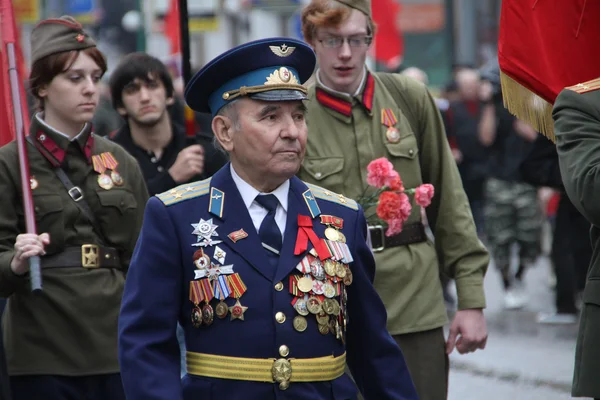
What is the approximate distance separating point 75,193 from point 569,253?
6873mm

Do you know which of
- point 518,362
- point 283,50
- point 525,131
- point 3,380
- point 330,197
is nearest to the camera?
point 283,50

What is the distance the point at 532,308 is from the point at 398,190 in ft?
24.8

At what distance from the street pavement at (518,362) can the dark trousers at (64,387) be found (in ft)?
12.8

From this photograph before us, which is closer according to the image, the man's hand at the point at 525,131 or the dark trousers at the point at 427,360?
the dark trousers at the point at 427,360

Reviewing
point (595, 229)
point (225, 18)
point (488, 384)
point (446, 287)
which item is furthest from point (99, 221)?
point (225, 18)

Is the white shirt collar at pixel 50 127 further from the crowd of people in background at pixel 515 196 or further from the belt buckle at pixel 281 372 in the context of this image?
the crowd of people in background at pixel 515 196

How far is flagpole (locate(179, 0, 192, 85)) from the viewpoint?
242 inches

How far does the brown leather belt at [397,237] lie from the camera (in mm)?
5348

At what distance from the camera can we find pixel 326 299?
12.9 feet

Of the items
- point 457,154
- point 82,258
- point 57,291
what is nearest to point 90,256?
point 82,258

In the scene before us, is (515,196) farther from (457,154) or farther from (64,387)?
(64,387)

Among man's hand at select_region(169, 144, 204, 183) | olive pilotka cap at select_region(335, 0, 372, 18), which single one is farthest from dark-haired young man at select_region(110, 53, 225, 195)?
olive pilotka cap at select_region(335, 0, 372, 18)

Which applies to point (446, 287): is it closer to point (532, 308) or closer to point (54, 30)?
point (532, 308)

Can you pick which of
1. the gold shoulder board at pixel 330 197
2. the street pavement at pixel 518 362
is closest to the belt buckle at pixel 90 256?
the gold shoulder board at pixel 330 197
